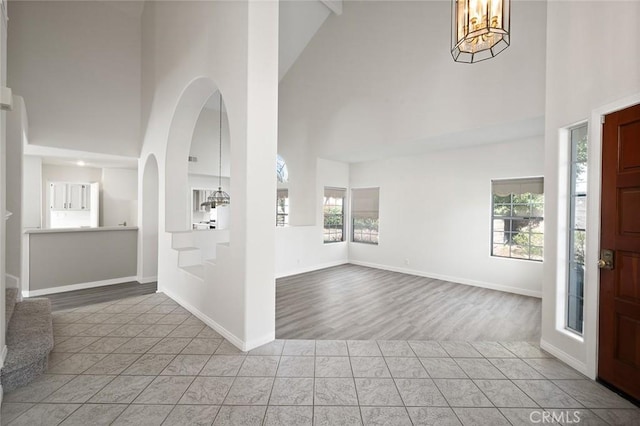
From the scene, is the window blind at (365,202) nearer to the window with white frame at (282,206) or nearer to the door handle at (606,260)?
the window with white frame at (282,206)

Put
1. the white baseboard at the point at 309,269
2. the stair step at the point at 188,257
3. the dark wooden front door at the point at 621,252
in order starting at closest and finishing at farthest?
the dark wooden front door at the point at 621,252 < the stair step at the point at 188,257 < the white baseboard at the point at 309,269

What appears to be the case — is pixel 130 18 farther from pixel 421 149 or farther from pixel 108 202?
pixel 421 149

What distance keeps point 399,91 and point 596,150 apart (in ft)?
11.6

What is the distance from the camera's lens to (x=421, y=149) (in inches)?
227

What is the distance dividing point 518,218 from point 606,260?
3119 millimetres

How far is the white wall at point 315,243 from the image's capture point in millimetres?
6129

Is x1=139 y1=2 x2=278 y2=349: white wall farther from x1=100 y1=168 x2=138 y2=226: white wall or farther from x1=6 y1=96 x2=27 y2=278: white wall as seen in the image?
x1=100 y1=168 x2=138 y2=226: white wall

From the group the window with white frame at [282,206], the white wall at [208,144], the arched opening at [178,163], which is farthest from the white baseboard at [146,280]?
the window with white frame at [282,206]

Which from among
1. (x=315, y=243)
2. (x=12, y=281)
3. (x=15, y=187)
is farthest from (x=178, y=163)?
(x=315, y=243)

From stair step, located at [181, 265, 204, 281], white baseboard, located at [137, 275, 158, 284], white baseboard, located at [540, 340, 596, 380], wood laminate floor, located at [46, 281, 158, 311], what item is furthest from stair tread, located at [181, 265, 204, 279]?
white baseboard, located at [540, 340, 596, 380]

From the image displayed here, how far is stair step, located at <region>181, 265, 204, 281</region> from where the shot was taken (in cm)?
363

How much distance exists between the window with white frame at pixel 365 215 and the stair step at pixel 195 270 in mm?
4392

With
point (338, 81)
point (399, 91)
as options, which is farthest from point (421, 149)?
point (338, 81)

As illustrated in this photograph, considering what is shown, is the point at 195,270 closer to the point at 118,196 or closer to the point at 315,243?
the point at 315,243
